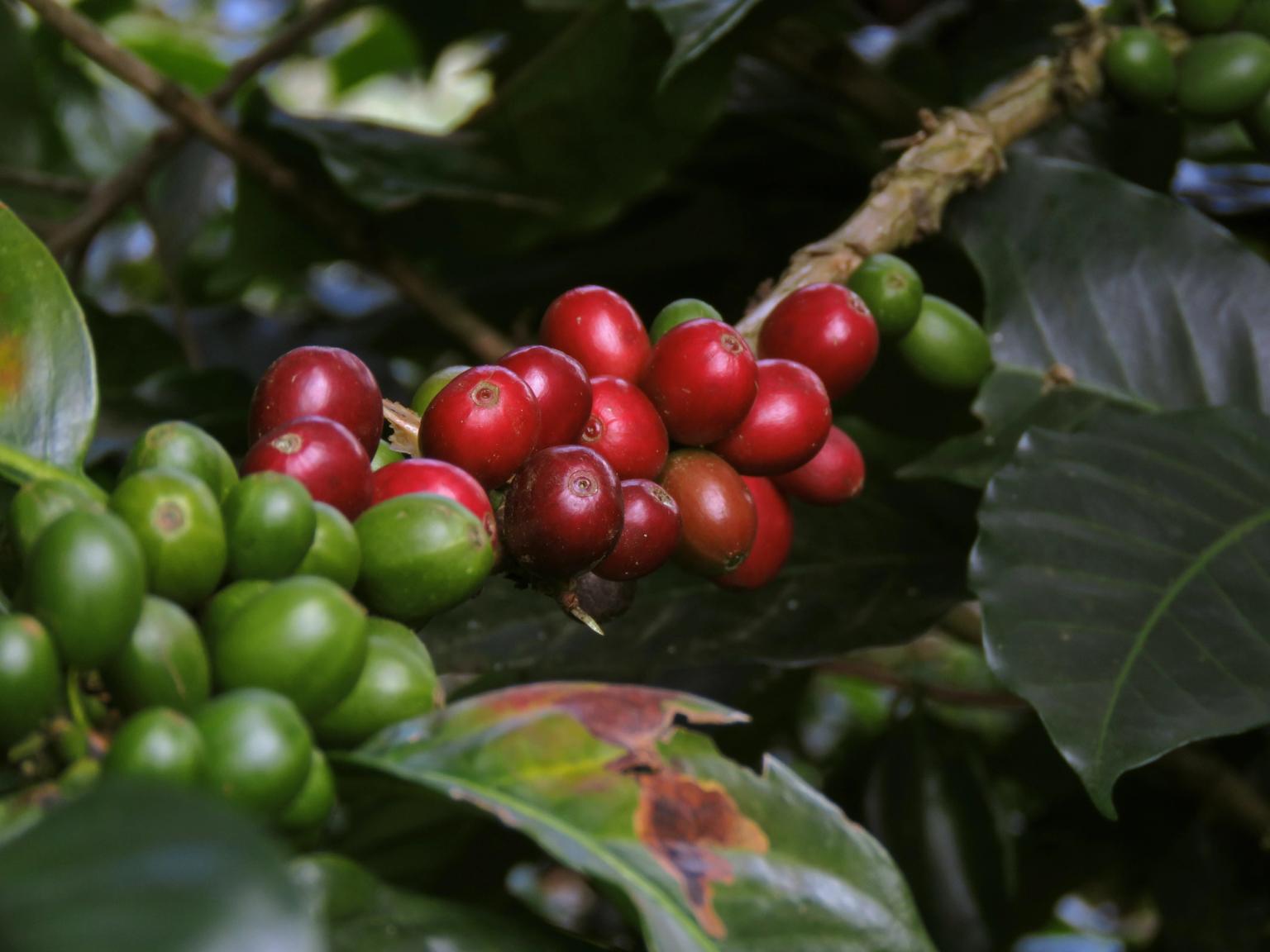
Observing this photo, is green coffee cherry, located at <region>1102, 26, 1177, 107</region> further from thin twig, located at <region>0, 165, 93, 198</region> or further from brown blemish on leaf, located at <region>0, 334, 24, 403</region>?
thin twig, located at <region>0, 165, 93, 198</region>

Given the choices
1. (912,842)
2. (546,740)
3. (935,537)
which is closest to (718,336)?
(546,740)

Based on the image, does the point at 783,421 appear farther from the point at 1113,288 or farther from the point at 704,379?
the point at 1113,288

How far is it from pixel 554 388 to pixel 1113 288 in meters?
0.70

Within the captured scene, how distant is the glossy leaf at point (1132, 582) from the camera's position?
764 mm

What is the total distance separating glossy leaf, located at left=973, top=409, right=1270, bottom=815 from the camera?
30.1 inches

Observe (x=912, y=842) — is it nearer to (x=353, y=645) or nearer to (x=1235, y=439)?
(x=1235, y=439)

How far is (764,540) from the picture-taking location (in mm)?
794

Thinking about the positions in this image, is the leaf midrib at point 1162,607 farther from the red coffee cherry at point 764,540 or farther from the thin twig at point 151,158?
the thin twig at point 151,158

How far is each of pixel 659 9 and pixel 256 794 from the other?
0.86m

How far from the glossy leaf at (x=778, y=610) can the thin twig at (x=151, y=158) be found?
647mm

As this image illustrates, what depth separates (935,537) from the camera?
1233 mm

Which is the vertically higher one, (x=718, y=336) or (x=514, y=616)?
(x=718, y=336)

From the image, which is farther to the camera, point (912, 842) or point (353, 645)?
point (912, 842)

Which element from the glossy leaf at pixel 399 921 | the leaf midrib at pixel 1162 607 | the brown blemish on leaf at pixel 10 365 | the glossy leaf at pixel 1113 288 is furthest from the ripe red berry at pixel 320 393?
the glossy leaf at pixel 1113 288
